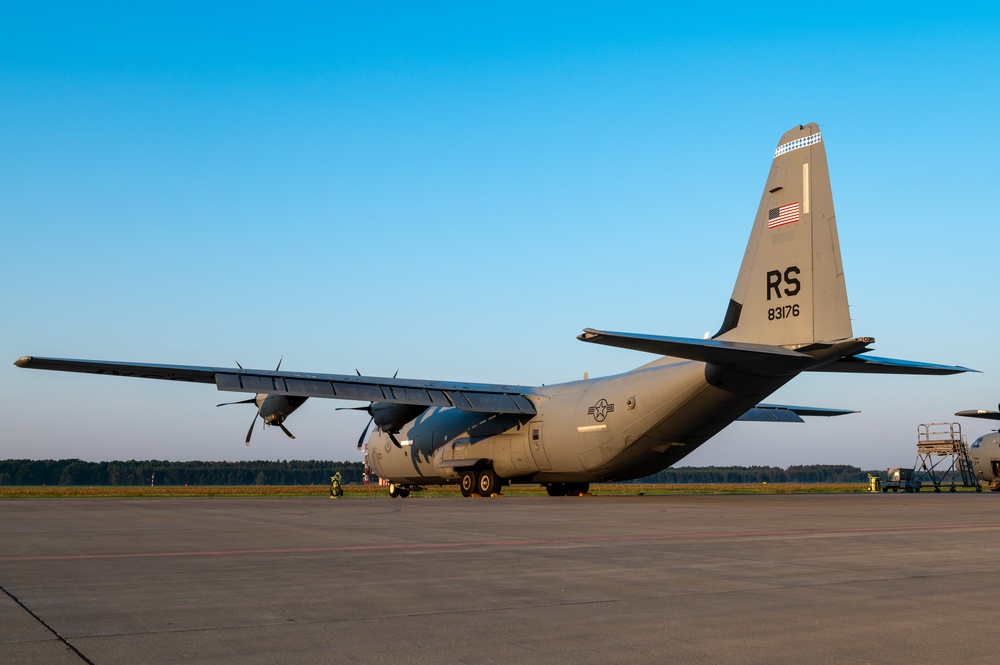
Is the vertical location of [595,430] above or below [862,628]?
above

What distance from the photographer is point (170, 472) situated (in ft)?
492

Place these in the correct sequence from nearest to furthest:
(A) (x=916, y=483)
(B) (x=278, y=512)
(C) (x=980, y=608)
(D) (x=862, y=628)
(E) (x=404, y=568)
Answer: (D) (x=862, y=628) → (C) (x=980, y=608) → (E) (x=404, y=568) → (B) (x=278, y=512) → (A) (x=916, y=483)

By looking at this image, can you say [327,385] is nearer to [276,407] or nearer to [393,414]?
[276,407]

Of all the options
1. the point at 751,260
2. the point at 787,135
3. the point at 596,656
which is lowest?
the point at 596,656

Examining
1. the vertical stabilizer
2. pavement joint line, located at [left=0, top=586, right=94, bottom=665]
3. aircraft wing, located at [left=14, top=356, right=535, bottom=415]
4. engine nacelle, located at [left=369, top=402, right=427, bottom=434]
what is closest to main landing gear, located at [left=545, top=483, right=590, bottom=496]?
aircraft wing, located at [left=14, top=356, right=535, bottom=415]

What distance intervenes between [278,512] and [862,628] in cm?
1723

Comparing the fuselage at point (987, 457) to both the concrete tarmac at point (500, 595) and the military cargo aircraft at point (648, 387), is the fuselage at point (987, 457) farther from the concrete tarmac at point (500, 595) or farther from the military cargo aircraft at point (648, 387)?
the concrete tarmac at point (500, 595)

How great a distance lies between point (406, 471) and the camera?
1585 inches

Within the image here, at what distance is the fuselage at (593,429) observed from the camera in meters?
26.0

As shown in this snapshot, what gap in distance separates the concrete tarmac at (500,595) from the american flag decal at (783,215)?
30.1ft

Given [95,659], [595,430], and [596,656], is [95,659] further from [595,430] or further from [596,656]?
[595,430]

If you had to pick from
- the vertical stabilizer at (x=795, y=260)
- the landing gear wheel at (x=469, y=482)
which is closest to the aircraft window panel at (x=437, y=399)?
the landing gear wheel at (x=469, y=482)

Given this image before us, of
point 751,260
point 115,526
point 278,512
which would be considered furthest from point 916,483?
point 115,526

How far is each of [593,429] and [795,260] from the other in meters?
10.1
